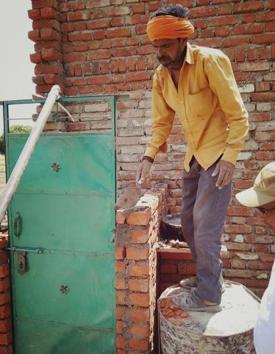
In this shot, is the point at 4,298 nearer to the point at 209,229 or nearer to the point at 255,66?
the point at 209,229

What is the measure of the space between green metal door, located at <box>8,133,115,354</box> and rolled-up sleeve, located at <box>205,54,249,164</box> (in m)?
0.91

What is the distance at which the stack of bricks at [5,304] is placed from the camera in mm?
2988

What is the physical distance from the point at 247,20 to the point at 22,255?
2967 mm

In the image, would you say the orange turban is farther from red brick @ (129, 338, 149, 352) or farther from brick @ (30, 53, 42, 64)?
red brick @ (129, 338, 149, 352)

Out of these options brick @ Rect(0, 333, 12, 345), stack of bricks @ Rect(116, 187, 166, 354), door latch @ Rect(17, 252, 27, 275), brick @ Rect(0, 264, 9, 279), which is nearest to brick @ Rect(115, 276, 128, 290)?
stack of bricks @ Rect(116, 187, 166, 354)

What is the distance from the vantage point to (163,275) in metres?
3.33

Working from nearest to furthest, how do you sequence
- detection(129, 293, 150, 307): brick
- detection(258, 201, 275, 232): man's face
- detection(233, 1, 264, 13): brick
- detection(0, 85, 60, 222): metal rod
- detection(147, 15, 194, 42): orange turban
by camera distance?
detection(258, 201, 275, 232): man's face < detection(0, 85, 60, 222): metal rod < detection(147, 15, 194, 42): orange turban < detection(129, 293, 150, 307): brick < detection(233, 1, 264, 13): brick

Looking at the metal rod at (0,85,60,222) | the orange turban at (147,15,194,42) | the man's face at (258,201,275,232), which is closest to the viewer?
the man's face at (258,201,275,232)

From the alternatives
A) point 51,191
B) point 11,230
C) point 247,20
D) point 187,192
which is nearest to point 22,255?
point 11,230

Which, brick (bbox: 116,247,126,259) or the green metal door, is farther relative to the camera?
the green metal door

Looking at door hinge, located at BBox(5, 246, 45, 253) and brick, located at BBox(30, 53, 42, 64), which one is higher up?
brick, located at BBox(30, 53, 42, 64)

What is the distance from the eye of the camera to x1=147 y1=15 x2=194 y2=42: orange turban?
2.08m

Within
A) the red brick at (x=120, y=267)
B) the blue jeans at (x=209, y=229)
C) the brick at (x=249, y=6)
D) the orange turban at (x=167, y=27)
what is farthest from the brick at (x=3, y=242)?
the brick at (x=249, y=6)

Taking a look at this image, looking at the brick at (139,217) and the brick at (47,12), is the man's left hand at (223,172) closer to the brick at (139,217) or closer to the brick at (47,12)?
the brick at (139,217)
